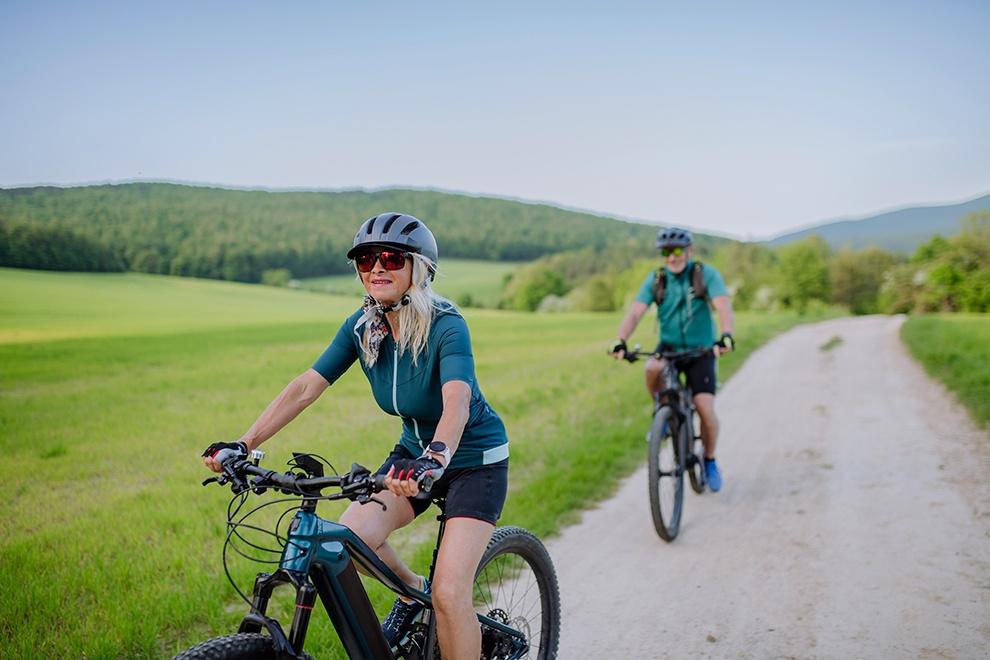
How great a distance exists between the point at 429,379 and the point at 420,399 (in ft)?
0.32

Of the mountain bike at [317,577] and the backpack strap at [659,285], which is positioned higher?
the backpack strap at [659,285]

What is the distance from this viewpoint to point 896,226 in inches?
4626

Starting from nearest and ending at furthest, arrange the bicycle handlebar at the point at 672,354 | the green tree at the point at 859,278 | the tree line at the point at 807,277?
the bicycle handlebar at the point at 672,354 < the tree line at the point at 807,277 < the green tree at the point at 859,278

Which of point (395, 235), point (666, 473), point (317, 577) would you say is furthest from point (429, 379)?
point (666, 473)

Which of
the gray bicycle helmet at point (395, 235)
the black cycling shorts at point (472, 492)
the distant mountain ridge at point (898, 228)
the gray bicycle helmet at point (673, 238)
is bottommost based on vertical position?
the black cycling shorts at point (472, 492)

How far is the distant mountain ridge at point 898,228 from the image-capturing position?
36.2 meters

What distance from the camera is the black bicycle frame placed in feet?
7.52

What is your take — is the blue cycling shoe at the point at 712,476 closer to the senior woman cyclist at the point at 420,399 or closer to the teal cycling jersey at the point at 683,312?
the teal cycling jersey at the point at 683,312

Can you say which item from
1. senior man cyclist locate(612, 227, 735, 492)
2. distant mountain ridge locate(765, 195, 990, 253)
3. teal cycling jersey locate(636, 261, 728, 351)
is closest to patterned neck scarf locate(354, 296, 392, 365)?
senior man cyclist locate(612, 227, 735, 492)

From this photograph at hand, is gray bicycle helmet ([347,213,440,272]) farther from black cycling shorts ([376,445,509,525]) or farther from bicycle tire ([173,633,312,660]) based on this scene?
bicycle tire ([173,633,312,660])

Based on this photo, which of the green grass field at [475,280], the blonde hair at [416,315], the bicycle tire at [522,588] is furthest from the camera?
the green grass field at [475,280]

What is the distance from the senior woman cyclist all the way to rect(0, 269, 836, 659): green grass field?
1.36 metres

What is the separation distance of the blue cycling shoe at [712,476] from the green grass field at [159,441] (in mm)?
972

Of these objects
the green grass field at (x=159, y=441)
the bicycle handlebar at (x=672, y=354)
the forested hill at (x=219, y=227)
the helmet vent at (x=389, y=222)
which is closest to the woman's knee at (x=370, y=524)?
the helmet vent at (x=389, y=222)
